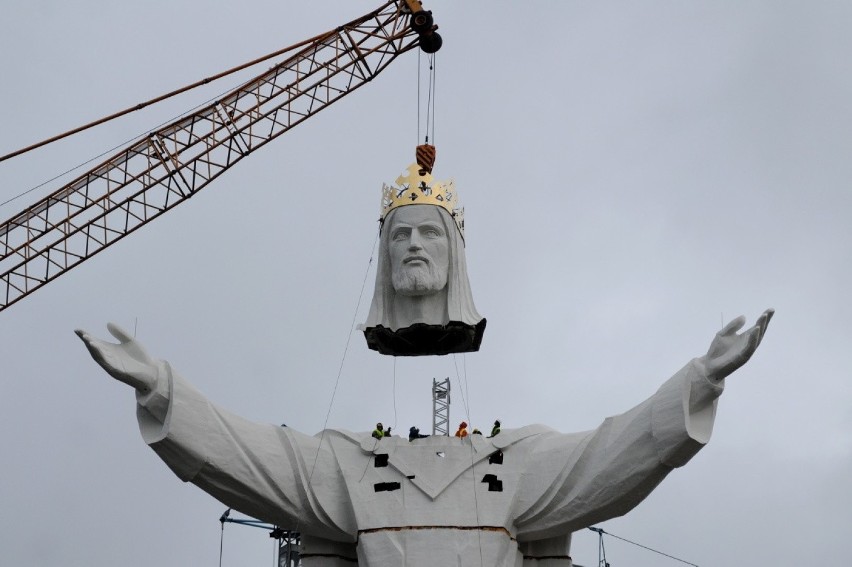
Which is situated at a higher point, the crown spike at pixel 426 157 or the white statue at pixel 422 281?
the crown spike at pixel 426 157

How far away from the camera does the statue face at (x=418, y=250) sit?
920 inches

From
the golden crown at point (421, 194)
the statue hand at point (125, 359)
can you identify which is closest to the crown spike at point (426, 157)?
the golden crown at point (421, 194)

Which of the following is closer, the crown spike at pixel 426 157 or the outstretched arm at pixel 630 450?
the outstretched arm at pixel 630 450

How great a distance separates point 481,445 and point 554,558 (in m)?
1.76

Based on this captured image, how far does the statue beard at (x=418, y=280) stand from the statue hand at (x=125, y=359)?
384 centimetres

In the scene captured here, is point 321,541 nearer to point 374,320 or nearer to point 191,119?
point 374,320

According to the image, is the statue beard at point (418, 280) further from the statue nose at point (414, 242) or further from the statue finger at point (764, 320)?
the statue finger at point (764, 320)

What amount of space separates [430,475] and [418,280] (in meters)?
2.73

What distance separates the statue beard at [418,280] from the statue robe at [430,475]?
6.68 ft

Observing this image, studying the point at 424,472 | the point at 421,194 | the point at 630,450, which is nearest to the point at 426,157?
the point at 421,194

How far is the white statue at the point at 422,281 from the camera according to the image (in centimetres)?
2350

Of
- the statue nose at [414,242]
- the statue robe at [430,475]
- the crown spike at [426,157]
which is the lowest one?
the statue robe at [430,475]

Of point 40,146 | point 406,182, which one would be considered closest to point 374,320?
point 406,182

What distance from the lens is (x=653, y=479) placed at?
836 inches
